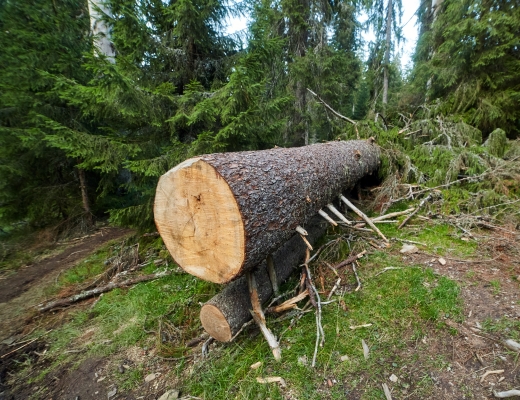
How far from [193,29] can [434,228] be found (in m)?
5.16

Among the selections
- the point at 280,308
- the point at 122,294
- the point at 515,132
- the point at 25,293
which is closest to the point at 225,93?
the point at 280,308

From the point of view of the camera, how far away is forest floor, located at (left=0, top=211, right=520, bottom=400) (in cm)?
170

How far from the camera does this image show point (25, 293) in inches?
147

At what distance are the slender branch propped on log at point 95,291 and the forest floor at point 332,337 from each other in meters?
0.10

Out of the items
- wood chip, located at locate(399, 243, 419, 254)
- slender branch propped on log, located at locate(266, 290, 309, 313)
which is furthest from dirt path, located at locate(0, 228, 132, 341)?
wood chip, located at locate(399, 243, 419, 254)

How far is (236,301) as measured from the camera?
85.5 inches

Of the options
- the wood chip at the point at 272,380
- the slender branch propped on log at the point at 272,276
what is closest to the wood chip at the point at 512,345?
the wood chip at the point at 272,380

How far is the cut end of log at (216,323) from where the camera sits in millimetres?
2006

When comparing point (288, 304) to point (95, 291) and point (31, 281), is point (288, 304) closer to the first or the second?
point (95, 291)

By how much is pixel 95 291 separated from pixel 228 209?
3.13 m

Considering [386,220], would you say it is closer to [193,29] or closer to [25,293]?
[193,29]

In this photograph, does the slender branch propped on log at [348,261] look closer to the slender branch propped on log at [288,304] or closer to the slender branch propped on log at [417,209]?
the slender branch propped on log at [288,304]

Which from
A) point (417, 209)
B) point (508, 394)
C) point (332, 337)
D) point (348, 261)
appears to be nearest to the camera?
point (508, 394)

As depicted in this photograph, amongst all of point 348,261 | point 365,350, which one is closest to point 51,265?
point 348,261
